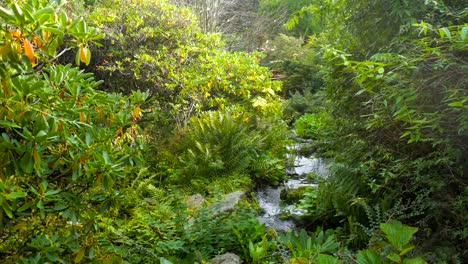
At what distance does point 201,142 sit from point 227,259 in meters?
3.37

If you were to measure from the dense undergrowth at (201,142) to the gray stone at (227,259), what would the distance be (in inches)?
3.3

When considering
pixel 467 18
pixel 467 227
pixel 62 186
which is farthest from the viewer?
pixel 467 18

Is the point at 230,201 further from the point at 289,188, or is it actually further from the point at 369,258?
the point at 369,258

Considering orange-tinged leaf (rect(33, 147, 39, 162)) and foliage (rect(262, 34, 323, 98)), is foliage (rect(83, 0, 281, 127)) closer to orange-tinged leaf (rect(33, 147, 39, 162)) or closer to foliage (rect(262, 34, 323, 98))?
orange-tinged leaf (rect(33, 147, 39, 162))

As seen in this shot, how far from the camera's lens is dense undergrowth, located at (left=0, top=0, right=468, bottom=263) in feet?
7.62

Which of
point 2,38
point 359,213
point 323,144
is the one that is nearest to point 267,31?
point 323,144

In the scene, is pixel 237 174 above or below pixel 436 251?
below

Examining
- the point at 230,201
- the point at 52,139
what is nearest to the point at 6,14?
the point at 52,139

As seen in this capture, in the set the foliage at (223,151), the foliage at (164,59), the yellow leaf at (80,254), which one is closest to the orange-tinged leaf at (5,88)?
the yellow leaf at (80,254)

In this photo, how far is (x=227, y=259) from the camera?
3678 millimetres

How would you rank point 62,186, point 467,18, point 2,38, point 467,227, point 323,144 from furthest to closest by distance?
point 323,144
point 467,18
point 467,227
point 62,186
point 2,38

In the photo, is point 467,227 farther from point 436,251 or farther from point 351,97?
point 351,97

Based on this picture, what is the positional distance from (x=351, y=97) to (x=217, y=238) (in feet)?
6.59

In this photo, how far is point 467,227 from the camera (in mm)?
3070
